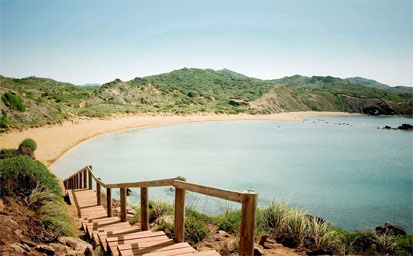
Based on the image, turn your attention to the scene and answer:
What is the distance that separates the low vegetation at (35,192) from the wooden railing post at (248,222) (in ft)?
10.8

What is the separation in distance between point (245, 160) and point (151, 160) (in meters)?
6.38

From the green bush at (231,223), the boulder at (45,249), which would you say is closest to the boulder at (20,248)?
the boulder at (45,249)

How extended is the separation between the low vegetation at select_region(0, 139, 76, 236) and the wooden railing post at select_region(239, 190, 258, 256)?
330 cm

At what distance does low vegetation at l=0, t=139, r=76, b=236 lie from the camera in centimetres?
485

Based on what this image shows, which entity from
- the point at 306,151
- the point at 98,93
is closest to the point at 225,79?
the point at 98,93

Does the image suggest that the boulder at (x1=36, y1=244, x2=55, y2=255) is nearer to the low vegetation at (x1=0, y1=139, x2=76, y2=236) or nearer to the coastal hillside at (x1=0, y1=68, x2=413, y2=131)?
the low vegetation at (x1=0, y1=139, x2=76, y2=236)

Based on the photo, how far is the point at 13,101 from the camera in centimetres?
2452

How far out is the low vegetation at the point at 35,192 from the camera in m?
4.85

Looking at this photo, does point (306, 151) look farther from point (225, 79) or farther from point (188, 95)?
point (225, 79)

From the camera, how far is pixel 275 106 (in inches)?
2653

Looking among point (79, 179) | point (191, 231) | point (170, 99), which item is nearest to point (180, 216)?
point (191, 231)

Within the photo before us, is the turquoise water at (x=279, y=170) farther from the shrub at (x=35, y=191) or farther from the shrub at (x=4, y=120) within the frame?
the shrub at (x=4, y=120)

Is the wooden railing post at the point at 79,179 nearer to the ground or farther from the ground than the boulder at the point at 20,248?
nearer to the ground

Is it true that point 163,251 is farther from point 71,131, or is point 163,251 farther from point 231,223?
point 71,131
